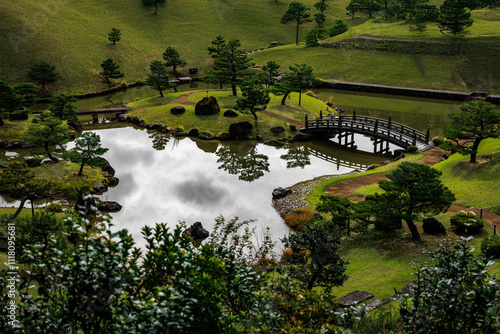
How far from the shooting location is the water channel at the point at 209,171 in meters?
34.4

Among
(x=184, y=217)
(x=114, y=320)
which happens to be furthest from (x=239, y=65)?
(x=114, y=320)

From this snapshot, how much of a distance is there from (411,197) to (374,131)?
24586 mm

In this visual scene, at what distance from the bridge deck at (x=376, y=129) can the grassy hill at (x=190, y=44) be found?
25.8m

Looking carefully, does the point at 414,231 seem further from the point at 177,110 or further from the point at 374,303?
the point at 177,110

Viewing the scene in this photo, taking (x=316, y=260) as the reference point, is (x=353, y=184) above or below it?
below

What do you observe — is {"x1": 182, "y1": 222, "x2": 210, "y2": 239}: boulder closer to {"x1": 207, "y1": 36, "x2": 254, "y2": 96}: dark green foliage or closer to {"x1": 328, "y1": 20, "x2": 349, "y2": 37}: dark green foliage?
{"x1": 207, "y1": 36, "x2": 254, "y2": 96}: dark green foliage

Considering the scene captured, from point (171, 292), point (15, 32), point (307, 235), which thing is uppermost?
point (15, 32)

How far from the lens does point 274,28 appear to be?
104 meters

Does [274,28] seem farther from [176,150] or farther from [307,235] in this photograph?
[307,235]

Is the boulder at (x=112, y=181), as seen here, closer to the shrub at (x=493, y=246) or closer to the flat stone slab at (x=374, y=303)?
the flat stone slab at (x=374, y=303)

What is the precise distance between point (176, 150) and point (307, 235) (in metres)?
31.9

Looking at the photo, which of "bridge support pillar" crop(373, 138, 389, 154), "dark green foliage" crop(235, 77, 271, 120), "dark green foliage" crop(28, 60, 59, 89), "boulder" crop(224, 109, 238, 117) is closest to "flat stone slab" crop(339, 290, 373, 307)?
"bridge support pillar" crop(373, 138, 389, 154)

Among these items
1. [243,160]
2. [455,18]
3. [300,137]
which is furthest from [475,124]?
[455,18]

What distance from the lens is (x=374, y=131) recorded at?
4959cm
